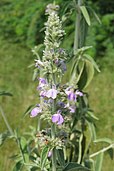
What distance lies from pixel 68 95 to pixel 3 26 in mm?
4234

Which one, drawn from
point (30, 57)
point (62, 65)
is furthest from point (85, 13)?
point (30, 57)

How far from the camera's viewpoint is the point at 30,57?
16.2 feet

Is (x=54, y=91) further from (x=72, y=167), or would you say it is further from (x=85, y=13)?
(x=85, y=13)

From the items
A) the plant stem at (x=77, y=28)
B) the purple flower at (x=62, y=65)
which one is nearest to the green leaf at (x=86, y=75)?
the plant stem at (x=77, y=28)

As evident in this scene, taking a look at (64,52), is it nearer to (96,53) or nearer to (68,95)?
(68,95)

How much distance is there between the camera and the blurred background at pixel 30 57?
3.61 metres

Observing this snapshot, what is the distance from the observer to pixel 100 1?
531 centimetres

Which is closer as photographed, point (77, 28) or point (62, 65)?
point (62, 65)

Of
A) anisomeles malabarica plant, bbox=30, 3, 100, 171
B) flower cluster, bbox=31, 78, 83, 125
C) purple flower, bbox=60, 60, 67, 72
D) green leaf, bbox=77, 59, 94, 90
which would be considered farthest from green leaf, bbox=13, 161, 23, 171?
purple flower, bbox=60, 60, 67, 72

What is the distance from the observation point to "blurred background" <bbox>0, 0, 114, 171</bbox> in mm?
3611

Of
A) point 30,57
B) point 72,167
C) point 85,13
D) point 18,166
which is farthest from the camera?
point 30,57

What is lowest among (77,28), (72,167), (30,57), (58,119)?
(72,167)

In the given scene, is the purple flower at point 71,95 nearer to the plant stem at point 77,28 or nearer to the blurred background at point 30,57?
the plant stem at point 77,28

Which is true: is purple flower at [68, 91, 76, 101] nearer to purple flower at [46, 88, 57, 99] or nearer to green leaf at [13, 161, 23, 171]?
purple flower at [46, 88, 57, 99]
